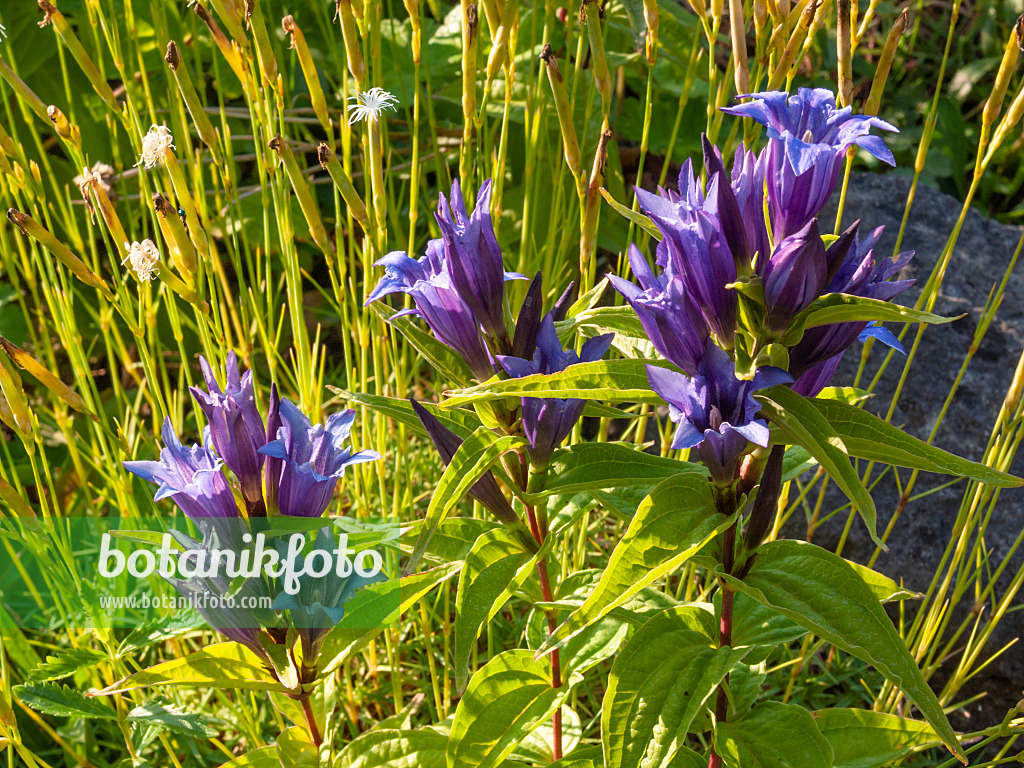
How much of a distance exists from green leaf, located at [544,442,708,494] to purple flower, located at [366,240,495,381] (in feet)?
0.41

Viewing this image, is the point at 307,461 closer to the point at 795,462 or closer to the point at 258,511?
the point at 258,511

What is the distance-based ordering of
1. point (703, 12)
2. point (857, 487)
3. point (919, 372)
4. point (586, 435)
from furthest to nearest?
1. point (586, 435)
2. point (919, 372)
3. point (703, 12)
4. point (857, 487)

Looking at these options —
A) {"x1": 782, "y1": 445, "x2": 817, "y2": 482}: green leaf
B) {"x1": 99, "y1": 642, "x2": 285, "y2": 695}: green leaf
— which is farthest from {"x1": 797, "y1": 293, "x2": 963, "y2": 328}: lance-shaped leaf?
{"x1": 99, "y1": 642, "x2": 285, "y2": 695}: green leaf

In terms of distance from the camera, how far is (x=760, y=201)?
723mm

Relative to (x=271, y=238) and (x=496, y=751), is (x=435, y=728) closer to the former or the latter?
(x=496, y=751)

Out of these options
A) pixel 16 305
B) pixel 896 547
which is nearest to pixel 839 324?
pixel 896 547

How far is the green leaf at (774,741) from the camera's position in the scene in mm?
849

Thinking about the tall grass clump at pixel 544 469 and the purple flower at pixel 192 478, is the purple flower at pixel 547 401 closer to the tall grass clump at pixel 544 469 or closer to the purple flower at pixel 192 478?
the tall grass clump at pixel 544 469

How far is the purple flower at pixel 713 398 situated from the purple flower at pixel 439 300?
0.21 m

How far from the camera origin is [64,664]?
1.05 metres

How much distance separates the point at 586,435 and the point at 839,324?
143cm

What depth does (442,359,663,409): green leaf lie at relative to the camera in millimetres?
699

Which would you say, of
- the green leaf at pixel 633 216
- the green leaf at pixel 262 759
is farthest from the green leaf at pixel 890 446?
Result: the green leaf at pixel 262 759

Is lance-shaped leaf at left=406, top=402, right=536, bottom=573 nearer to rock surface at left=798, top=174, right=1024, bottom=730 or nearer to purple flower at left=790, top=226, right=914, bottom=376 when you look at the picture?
purple flower at left=790, top=226, right=914, bottom=376
